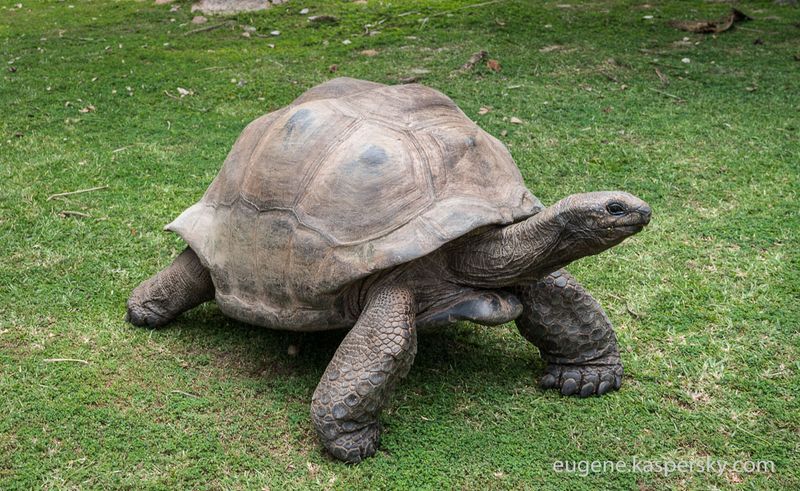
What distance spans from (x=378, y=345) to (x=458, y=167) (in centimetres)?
77

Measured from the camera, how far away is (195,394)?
3.22 m

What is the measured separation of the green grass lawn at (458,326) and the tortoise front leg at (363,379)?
0.33 ft

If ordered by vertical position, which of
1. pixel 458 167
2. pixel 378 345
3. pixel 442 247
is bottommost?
pixel 378 345

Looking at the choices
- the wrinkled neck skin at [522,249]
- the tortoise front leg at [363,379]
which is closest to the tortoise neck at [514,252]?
the wrinkled neck skin at [522,249]

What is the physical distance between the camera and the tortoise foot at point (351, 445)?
2.83 m

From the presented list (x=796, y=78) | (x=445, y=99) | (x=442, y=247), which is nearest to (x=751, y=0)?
(x=796, y=78)

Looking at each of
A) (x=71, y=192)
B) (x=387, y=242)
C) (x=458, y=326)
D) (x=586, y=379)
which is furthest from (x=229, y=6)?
(x=586, y=379)

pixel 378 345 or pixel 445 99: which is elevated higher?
pixel 445 99

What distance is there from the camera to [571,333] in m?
3.28

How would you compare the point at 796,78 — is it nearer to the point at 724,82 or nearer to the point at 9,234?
the point at 724,82

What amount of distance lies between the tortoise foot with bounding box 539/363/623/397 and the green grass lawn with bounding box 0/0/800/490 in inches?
2.0

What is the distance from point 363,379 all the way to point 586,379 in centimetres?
99

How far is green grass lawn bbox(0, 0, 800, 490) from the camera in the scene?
9.49 feet

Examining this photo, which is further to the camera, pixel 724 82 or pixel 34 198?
pixel 724 82
